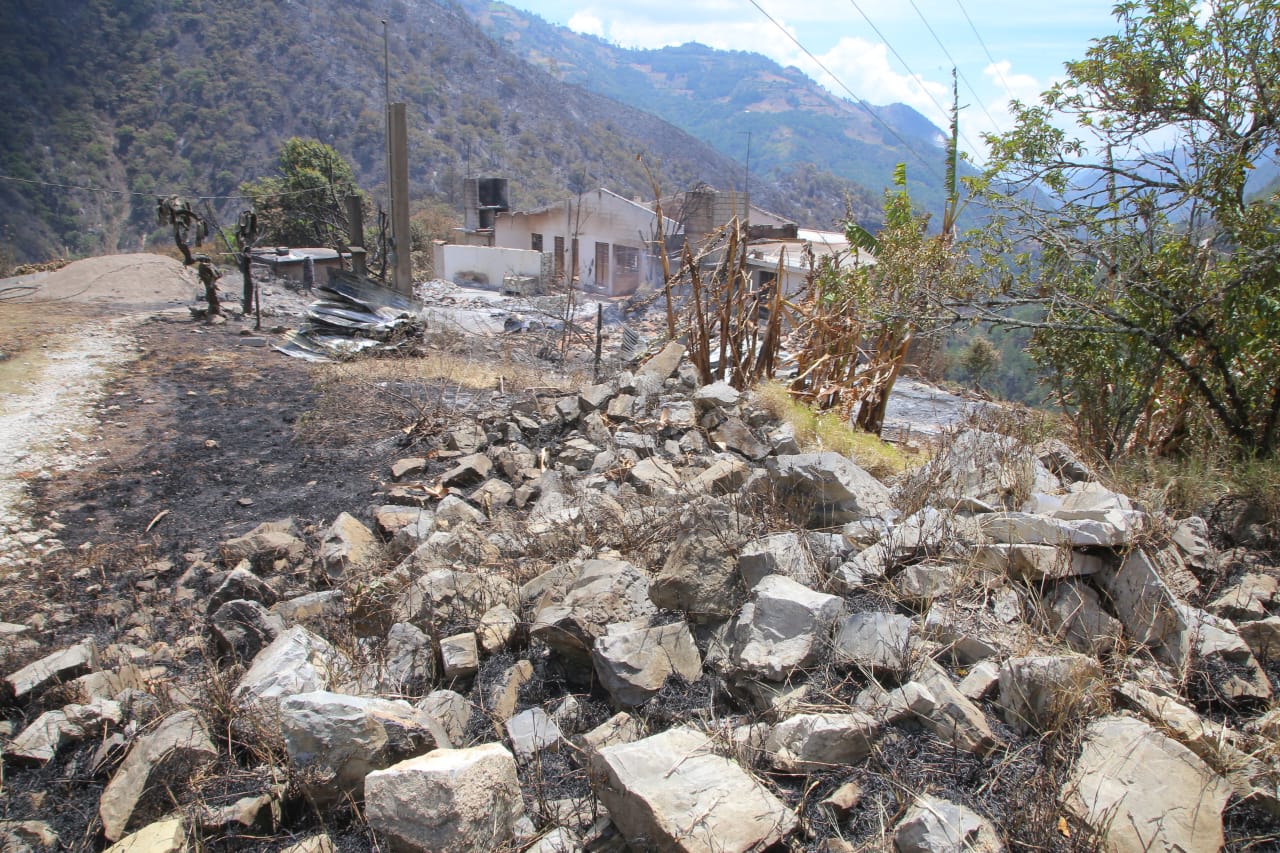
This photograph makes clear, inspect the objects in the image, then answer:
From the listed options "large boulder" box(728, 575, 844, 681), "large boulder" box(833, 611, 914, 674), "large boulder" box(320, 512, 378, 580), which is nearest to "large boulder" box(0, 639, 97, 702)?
"large boulder" box(320, 512, 378, 580)

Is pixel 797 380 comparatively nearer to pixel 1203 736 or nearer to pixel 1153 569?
pixel 1153 569

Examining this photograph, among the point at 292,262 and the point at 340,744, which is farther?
the point at 292,262

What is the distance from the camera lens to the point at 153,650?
4289 mm

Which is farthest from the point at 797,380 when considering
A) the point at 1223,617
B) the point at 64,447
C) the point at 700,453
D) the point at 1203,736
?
the point at 64,447

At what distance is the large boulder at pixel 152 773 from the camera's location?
264 cm

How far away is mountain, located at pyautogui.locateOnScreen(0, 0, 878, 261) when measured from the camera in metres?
44.8

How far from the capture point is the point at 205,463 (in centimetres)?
748

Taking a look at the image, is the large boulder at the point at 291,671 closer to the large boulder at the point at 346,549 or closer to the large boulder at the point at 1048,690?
the large boulder at the point at 346,549

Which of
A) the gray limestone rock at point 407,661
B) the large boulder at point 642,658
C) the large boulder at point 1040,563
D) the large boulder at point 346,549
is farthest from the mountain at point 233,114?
the large boulder at point 642,658

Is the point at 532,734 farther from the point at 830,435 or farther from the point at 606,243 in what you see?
the point at 606,243

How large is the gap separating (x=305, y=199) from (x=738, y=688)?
3127 cm

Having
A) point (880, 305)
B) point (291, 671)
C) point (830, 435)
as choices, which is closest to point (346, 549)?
point (291, 671)

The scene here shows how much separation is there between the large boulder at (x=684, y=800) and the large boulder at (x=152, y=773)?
1.53 metres

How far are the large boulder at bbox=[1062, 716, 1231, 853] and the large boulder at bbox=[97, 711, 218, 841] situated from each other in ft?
9.63
